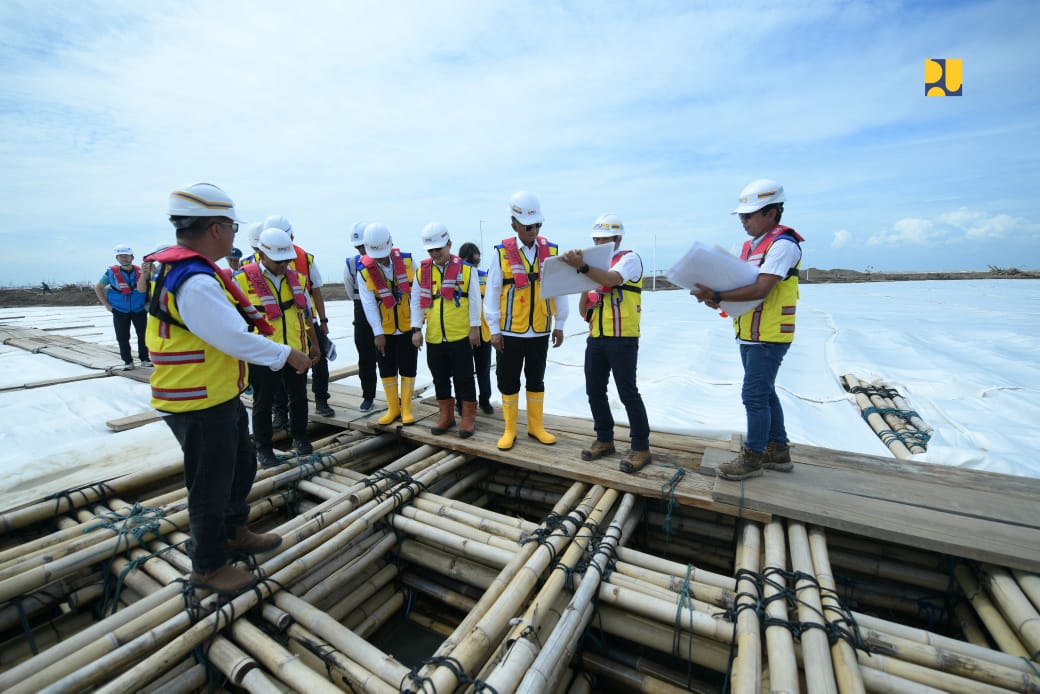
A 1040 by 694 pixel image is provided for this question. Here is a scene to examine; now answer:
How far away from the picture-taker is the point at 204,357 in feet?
8.25

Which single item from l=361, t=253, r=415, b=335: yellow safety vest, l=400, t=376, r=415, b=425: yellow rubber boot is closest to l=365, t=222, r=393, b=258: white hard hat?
l=361, t=253, r=415, b=335: yellow safety vest

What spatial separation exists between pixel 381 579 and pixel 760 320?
11.6 feet

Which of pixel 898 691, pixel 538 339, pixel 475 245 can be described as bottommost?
pixel 898 691

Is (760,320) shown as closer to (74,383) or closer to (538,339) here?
(538,339)

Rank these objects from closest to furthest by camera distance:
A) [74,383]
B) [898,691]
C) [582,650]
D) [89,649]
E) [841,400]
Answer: [898,691] < [89,649] < [582,650] < [841,400] < [74,383]

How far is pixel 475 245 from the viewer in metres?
6.34

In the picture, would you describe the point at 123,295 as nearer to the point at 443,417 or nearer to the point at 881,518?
the point at 443,417

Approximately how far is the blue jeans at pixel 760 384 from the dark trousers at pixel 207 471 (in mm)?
3466

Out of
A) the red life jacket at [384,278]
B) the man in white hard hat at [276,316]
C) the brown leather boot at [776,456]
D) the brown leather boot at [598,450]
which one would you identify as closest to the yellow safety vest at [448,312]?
the red life jacket at [384,278]

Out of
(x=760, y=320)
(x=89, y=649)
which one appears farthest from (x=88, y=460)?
(x=760, y=320)

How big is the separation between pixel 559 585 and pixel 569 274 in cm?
216

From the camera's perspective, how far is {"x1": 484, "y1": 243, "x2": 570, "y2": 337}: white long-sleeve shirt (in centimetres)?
422

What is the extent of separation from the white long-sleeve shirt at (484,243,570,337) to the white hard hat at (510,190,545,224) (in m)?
0.27

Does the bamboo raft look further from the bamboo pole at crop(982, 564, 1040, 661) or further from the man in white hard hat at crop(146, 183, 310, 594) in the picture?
the man in white hard hat at crop(146, 183, 310, 594)
